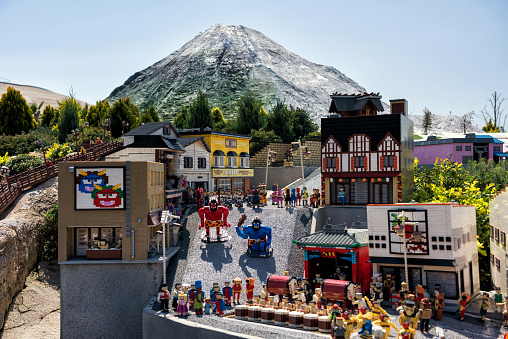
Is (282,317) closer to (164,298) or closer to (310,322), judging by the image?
(310,322)

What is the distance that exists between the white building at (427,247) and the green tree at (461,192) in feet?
25.2

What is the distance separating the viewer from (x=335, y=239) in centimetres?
2877

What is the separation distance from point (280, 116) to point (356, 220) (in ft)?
165

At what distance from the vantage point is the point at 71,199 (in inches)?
1198

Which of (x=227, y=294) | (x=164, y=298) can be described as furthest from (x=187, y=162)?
(x=164, y=298)

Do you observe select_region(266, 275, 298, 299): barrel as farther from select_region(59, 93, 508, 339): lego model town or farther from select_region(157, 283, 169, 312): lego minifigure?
select_region(157, 283, 169, 312): lego minifigure

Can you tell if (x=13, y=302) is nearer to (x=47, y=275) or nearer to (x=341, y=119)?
(x=47, y=275)

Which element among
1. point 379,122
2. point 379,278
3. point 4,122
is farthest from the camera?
point 4,122

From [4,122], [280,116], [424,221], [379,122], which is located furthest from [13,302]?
[280,116]

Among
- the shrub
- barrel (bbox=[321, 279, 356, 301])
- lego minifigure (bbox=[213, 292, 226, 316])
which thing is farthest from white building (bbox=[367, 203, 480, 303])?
the shrub

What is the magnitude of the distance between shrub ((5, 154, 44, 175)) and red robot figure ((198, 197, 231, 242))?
23672mm

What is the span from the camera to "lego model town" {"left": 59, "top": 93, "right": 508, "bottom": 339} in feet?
75.4

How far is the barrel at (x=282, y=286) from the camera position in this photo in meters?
25.5

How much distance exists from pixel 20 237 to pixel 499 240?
3331 centimetres
